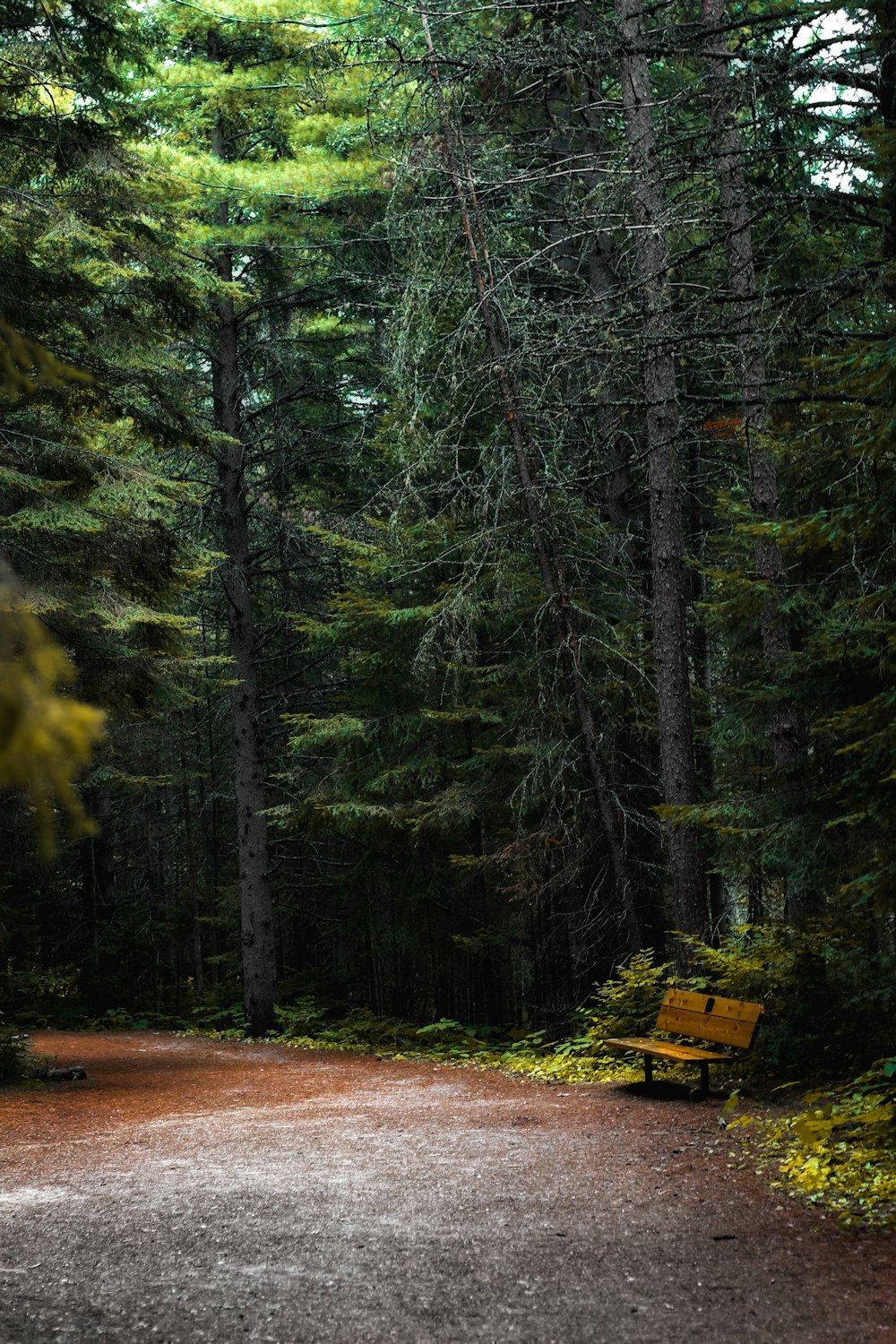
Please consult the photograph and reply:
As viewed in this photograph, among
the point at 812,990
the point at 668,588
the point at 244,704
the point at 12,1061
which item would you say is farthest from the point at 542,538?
the point at 12,1061

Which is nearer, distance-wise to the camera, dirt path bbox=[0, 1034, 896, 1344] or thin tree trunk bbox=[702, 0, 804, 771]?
dirt path bbox=[0, 1034, 896, 1344]

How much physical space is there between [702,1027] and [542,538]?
580cm

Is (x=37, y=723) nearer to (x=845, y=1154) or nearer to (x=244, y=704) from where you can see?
(x=845, y=1154)

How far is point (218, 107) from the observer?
15.6 meters

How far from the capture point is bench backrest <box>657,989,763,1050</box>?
8.12 metres

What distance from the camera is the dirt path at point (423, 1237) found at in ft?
13.5

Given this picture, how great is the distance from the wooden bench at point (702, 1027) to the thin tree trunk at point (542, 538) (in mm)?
2828

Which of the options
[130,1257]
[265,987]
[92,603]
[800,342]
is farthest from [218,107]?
[130,1257]

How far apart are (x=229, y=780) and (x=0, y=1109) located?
13851 millimetres

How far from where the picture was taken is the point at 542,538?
1238 cm

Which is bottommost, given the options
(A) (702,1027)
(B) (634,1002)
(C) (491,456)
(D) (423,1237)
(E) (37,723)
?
(D) (423,1237)

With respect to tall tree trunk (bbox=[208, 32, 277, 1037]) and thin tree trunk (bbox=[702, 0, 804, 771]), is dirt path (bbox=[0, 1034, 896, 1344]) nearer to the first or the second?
thin tree trunk (bbox=[702, 0, 804, 771])

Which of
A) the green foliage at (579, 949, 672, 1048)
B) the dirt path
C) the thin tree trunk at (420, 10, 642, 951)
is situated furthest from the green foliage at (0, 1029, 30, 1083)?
the thin tree trunk at (420, 10, 642, 951)

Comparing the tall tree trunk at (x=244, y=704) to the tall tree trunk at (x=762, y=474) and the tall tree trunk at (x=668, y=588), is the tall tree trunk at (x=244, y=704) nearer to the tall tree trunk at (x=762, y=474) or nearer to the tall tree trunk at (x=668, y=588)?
the tall tree trunk at (x=668, y=588)
